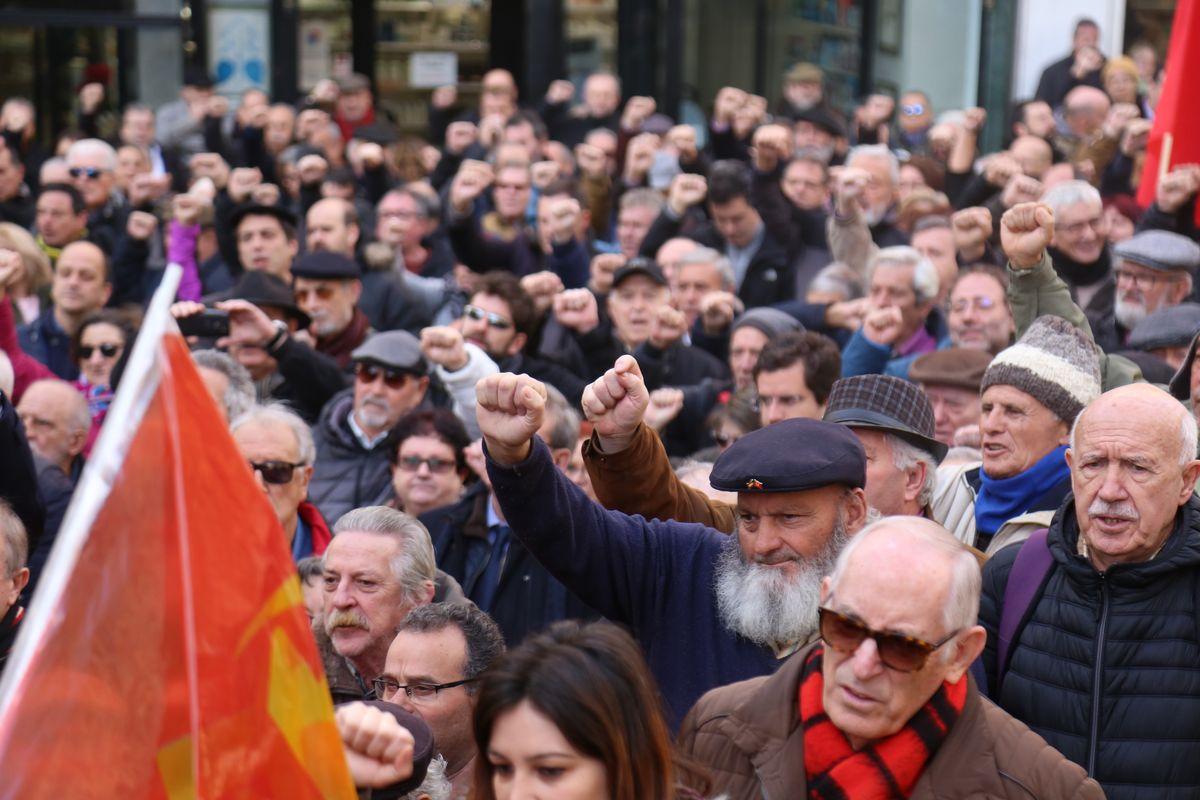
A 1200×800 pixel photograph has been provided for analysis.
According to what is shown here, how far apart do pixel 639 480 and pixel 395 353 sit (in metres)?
2.60

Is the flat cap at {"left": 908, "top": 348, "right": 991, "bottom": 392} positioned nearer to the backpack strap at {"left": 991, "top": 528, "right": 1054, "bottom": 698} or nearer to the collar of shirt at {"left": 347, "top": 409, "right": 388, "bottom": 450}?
the collar of shirt at {"left": 347, "top": 409, "right": 388, "bottom": 450}

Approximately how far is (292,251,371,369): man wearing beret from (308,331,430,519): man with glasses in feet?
3.67

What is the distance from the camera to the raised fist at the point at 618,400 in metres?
3.70

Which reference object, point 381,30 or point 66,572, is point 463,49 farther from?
point 66,572

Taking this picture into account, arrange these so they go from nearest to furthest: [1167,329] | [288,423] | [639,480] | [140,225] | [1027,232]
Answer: [639,480], [1027,232], [288,423], [1167,329], [140,225]

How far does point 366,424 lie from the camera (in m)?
6.39

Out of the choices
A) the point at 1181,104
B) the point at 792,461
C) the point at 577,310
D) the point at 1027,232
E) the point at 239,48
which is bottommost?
the point at 577,310

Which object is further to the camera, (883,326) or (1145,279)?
(1145,279)

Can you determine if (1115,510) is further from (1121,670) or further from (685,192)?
(685,192)

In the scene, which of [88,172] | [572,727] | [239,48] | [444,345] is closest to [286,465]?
[444,345]

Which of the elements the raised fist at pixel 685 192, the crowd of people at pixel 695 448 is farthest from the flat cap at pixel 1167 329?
the raised fist at pixel 685 192

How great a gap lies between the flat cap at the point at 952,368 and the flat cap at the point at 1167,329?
0.62 metres

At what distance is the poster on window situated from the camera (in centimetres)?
1681

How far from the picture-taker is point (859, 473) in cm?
368
